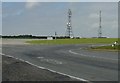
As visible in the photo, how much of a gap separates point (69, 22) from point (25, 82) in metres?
128

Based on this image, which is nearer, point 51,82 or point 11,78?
point 51,82

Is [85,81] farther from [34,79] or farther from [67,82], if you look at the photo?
[34,79]

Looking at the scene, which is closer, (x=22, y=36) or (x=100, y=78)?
(x=100, y=78)

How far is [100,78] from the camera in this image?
48.6ft

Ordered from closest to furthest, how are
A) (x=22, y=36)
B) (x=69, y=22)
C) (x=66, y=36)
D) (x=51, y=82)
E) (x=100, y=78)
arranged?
(x=51, y=82), (x=100, y=78), (x=69, y=22), (x=66, y=36), (x=22, y=36)

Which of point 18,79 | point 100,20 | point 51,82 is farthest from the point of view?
point 100,20

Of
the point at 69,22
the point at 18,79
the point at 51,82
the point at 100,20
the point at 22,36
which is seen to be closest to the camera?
the point at 51,82

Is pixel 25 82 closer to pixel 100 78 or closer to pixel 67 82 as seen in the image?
pixel 67 82

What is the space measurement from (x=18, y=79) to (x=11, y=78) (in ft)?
1.55

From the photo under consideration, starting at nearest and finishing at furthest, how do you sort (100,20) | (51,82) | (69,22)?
(51,82)
(100,20)
(69,22)

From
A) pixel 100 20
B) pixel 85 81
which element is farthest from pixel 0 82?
pixel 100 20

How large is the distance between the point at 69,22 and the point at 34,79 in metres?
127

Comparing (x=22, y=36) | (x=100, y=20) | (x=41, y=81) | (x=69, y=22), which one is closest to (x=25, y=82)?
(x=41, y=81)

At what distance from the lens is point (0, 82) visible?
13.1 metres
